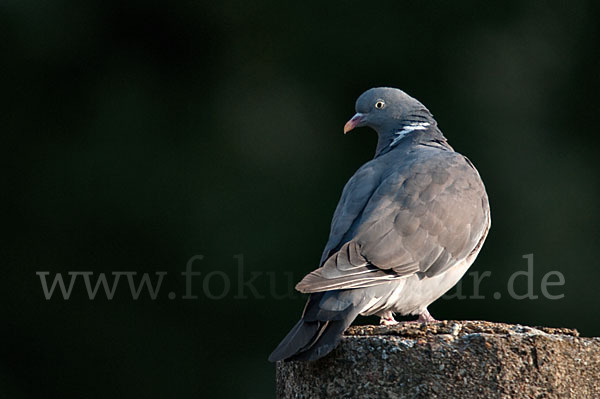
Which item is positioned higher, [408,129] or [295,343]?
[408,129]

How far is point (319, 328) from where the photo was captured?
3.75 metres

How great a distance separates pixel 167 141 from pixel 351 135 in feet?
6.28

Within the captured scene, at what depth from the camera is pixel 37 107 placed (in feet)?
34.3

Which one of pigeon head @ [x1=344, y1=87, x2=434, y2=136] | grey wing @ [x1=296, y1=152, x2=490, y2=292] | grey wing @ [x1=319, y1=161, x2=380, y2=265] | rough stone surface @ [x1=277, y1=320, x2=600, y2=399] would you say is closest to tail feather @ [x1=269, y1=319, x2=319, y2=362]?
rough stone surface @ [x1=277, y1=320, x2=600, y2=399]

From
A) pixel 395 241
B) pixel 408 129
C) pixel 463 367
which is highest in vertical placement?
pixel 408 129

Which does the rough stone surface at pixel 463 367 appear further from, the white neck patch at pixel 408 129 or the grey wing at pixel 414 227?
the white neck patch at pixel 408 129

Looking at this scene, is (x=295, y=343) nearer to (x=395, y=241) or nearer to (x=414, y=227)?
(x=395, y=241)

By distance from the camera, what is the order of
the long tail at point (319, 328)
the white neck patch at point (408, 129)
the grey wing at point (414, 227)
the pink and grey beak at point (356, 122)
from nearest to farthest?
the long tail at point (319, 328)
the grey wing at point (414, 227)
the white neck patch at point (408, 129)
the pink and grey beak at point (356, 122)

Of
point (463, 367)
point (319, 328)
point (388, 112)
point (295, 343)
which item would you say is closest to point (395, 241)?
point (319, 328)

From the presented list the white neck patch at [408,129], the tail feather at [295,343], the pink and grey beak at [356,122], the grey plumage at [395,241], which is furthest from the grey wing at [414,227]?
the pink and grey beak at [356,122]

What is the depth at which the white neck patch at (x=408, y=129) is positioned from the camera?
18.7 ft

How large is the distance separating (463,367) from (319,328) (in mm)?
608

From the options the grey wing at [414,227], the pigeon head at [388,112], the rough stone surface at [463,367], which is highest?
the pigeon head at [388,112]

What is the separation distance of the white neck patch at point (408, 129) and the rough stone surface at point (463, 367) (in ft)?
7.48
